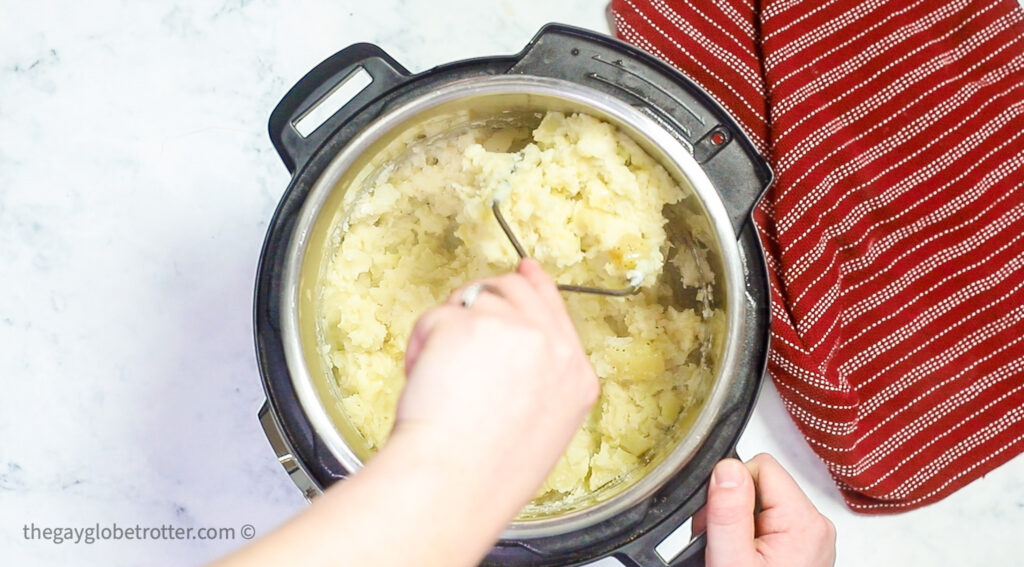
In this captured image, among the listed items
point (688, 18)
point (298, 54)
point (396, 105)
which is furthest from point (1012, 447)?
point (298, 54)

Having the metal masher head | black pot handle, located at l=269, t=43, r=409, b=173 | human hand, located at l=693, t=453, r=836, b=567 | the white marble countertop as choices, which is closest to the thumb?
human hand, located at l=693, t=453, r=836, b=567

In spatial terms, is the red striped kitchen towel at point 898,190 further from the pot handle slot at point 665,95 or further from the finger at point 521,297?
the finger at point 521,297

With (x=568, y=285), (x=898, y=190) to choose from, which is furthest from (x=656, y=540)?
(x=898, y=190)

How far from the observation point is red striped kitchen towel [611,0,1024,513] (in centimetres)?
86

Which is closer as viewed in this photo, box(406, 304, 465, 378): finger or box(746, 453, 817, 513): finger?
box(406, 304, 465, 378): finger

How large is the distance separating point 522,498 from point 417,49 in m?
0.60

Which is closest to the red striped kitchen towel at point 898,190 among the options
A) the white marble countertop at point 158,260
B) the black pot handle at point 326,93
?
the white marble countertop at point 158,260

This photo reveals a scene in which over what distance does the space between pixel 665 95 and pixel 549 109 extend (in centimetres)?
11

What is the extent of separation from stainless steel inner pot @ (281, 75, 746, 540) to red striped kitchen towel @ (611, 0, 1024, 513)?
19cm

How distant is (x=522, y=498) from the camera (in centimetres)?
50

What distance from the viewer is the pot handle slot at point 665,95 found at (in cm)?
72

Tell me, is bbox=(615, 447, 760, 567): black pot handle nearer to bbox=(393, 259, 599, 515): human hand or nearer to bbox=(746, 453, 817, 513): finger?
bbox=(746, 453, 817, 513): finger

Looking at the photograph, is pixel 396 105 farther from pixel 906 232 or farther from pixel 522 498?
pixel 906 232

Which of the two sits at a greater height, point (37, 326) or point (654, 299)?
point (654, 299)
